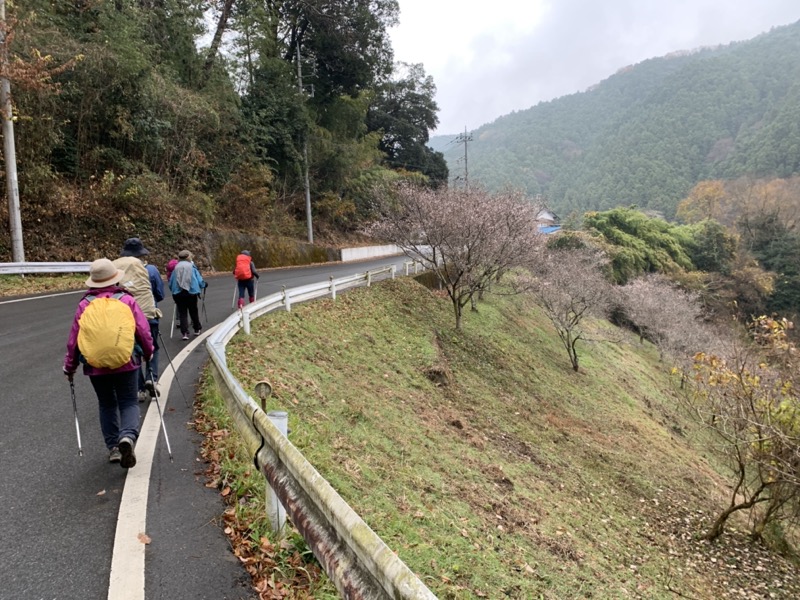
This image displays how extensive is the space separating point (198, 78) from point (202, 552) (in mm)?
25867

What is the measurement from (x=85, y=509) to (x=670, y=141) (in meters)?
130

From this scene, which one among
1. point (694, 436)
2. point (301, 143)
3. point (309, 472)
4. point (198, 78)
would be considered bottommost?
point (694, 436)

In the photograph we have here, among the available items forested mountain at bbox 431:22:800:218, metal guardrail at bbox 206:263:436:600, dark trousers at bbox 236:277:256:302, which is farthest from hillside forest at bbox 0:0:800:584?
forested mountain at bbox 431:22:800:218

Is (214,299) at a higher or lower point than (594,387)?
higher

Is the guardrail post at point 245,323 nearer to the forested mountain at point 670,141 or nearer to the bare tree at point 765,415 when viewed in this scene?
the bare tree at point 765,415

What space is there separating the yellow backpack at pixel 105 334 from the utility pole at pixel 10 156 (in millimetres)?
13303

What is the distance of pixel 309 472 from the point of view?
96.4 inches

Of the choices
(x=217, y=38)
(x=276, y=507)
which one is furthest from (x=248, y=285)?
(x=217, y=38)

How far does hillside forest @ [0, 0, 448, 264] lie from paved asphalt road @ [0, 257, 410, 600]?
40.2 ft

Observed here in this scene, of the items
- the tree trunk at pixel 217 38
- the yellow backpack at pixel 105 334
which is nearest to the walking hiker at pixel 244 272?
the yellow backpack at pixel 105 334

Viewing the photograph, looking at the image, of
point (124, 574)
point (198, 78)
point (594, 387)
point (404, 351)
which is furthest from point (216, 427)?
point (198, 78)

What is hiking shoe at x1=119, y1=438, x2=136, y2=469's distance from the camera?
12.5ft

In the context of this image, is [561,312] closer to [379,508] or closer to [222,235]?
[222,235]

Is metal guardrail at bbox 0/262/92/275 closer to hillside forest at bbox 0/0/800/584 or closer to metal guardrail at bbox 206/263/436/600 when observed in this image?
hillside forest at bbox 0/0/800/584
